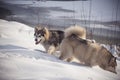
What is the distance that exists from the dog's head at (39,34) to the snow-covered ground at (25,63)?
79 millimetres

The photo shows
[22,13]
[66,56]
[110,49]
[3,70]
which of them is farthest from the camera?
[110,49]

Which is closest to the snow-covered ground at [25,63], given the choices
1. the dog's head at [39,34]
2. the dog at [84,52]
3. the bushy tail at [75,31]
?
the dog's head at [39,34]

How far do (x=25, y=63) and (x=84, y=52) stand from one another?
780 mm

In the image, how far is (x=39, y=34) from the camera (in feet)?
8.39

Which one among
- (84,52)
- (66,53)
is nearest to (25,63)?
(66,53)

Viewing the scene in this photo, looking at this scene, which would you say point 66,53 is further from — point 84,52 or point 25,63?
point 25,63

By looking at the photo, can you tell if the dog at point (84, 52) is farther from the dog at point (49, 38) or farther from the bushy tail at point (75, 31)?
the dog at point (49, 38)

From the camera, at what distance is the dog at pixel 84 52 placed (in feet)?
8.08

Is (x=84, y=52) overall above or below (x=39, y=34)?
below

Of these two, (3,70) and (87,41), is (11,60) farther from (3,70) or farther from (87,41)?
(87,41)

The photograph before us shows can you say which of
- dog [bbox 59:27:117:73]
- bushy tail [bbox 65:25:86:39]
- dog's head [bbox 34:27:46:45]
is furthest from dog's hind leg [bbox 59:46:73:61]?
dog's head [bbox 34:27:46:45]

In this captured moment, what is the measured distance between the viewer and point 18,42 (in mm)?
2168

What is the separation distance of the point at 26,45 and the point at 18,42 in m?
0.09

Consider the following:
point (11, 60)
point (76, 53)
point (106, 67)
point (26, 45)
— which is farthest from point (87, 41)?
point (11, 60)
